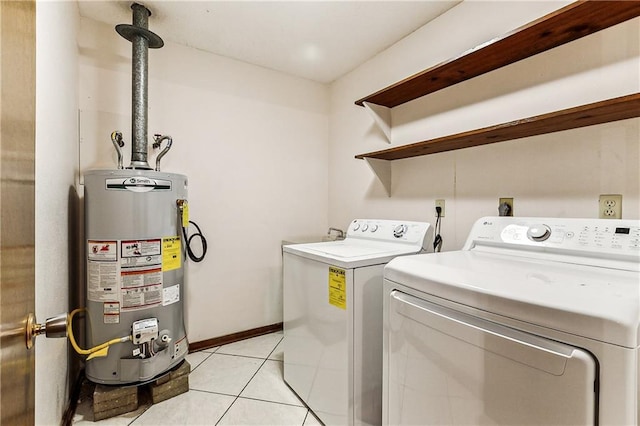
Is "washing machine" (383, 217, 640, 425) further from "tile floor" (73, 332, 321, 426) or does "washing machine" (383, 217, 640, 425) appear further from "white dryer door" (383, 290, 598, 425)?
"tile floor" (73, 332, 321, 426)

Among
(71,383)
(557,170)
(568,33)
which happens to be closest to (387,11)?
(568,33)

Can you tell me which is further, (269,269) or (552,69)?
(269,269)

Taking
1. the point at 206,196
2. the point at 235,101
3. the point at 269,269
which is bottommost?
the point at 269,269

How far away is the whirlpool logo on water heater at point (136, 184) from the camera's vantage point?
153cm

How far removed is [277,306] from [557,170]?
219cm

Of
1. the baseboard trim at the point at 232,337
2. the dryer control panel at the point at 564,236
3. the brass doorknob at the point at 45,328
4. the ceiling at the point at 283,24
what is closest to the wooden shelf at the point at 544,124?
the dryer control panel at the point at 564,236

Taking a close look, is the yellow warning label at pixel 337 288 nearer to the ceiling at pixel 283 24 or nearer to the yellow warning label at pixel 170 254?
the yellow warning label at pixel 170 254

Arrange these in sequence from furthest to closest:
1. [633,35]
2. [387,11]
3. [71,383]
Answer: [387,11] → [71,383] → [633,35]

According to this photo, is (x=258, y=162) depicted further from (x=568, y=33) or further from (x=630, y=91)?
(x=630, y=91)

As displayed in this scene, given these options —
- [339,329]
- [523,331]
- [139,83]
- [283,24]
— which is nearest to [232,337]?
[339,329]

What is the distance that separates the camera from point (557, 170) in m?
1.39

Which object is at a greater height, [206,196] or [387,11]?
[387,11]

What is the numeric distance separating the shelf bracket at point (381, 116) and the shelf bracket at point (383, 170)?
0.60 feet

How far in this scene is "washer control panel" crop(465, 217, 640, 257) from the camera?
1.04 meters
